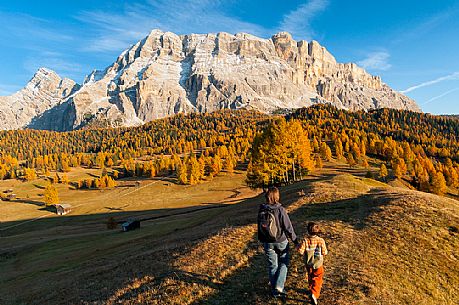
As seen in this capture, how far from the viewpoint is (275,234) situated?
36.7ft

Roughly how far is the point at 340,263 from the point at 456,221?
11329 mm

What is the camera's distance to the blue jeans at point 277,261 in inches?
451

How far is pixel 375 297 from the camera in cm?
1183

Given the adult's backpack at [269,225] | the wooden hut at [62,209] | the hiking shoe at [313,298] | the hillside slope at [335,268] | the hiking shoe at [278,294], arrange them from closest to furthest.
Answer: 1. the adult's backpack at [269,225]
2. the hiking shoe at [313,298]
3. the hiking shoe at [278,294]
4. the hillside slope at [335,268]
5. the wooden hut at [62,209]

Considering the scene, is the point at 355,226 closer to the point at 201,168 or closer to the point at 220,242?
the point at 220,242

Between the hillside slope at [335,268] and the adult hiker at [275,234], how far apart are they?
1.09 metres

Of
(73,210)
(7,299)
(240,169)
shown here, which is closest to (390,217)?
(7,299)

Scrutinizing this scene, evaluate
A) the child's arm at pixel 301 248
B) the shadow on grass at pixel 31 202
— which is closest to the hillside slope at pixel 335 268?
the child's arm at pixel 301 248

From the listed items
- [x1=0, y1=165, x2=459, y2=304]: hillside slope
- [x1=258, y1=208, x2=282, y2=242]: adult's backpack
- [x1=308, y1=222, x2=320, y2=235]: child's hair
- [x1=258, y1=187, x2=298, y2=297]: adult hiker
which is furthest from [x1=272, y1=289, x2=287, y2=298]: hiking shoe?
[x1=308, y1=222, x2=320, y2=235]: child's hair

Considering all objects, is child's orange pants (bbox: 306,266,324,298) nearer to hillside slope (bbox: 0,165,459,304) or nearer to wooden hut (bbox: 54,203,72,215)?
hillside slope (bbox: 0,165,459,304)

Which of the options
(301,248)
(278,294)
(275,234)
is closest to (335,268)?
(278,294)

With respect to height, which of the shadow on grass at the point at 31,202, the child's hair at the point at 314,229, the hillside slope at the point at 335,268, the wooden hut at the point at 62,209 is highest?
the child's hair at the point at 314,229

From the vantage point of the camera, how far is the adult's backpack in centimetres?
1116

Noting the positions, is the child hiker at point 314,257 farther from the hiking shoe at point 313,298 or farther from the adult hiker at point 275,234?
the adult hiker at point 275,234
